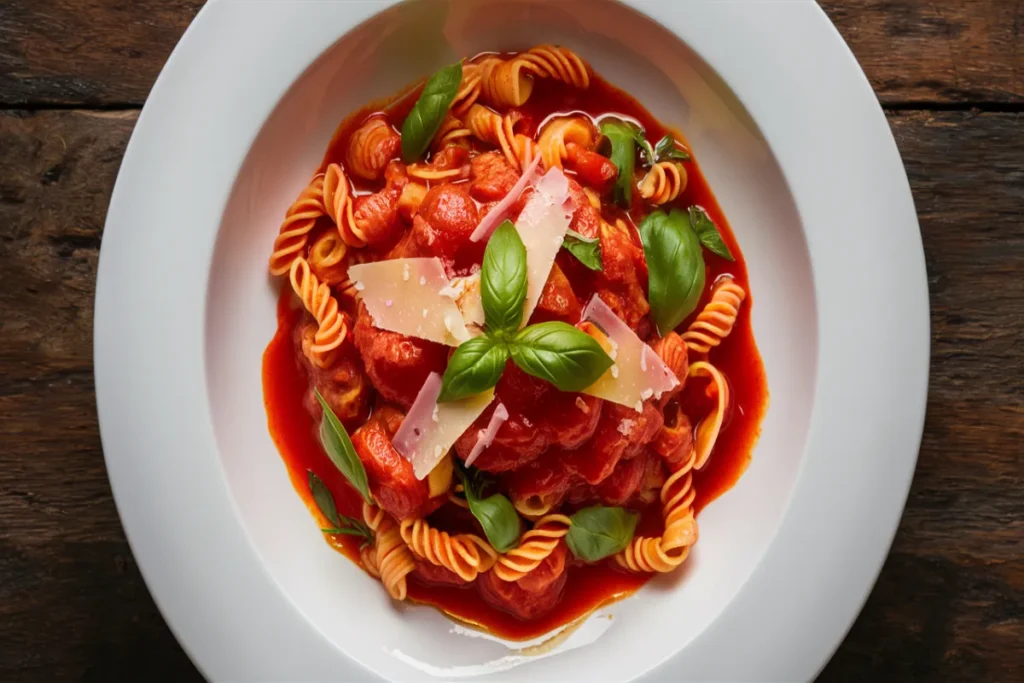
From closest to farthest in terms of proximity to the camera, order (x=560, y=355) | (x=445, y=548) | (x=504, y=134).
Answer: (x=560, y=355)
(x=445, y=548)
(x=504, y=134)

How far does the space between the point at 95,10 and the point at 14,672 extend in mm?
3146

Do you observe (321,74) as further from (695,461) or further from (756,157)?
(695,461)

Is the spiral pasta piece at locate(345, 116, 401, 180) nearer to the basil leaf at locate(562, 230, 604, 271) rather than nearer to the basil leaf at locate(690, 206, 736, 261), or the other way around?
the basil leaf at locate(562, 230, 604, 271)

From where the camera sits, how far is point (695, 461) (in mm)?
3543

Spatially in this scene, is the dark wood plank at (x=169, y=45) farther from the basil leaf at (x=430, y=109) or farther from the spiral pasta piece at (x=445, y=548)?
the spiral pasta piece at (x=445, y=548)

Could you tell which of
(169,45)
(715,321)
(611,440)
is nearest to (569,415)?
(611,440)

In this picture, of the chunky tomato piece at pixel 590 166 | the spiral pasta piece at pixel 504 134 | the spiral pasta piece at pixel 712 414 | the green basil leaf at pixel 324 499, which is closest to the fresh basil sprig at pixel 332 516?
the green basil leaf at pixel 324 499

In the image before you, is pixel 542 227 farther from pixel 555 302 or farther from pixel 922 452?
pixel 922 452

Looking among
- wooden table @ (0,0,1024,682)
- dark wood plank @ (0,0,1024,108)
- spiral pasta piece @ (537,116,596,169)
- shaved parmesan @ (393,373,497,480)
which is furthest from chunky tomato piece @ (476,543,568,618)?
dark wood plank @ (0,0,1024,108)

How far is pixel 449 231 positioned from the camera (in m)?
3.10

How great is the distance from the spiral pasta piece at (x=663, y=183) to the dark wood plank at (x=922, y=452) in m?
1.11

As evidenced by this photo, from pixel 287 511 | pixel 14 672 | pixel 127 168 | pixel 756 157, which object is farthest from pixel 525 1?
pixel 14 672

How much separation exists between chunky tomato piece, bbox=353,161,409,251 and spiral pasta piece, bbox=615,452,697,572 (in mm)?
1639

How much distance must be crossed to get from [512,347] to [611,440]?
0.64m
